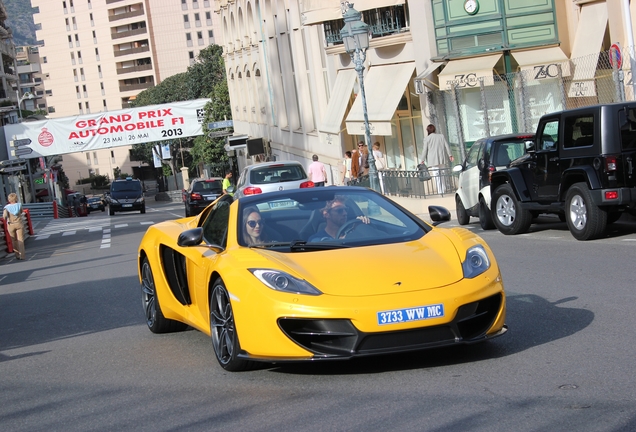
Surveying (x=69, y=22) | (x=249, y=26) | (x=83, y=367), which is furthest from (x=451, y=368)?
(x=69, y=22)

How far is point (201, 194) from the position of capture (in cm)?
3975

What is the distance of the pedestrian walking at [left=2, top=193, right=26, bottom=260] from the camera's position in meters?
25.5

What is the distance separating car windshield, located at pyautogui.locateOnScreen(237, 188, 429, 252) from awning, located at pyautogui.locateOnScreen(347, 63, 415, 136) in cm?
2445

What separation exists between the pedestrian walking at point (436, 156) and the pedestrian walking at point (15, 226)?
1053cm

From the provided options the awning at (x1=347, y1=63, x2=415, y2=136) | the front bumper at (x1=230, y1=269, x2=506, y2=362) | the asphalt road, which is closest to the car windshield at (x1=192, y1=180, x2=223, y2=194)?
the awning at (x1=347, y1=63, x2=415, y2=136)

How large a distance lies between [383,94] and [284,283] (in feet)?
91.1

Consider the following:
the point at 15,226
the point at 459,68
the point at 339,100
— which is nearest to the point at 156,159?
the point at 339,100

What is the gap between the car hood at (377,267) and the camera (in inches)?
252

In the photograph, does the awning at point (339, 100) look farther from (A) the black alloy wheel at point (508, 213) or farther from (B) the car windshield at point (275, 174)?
(A) the black alloy wheel at point (508, 213)

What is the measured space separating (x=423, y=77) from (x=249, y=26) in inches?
1379

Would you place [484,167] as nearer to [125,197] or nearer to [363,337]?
[363,337]

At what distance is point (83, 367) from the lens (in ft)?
25.9

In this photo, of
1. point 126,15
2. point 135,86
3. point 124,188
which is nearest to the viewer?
point 124,188

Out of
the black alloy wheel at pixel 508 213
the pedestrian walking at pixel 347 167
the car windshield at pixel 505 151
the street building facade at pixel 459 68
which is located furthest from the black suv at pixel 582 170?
the pedestrian walking at pixel 347 167
